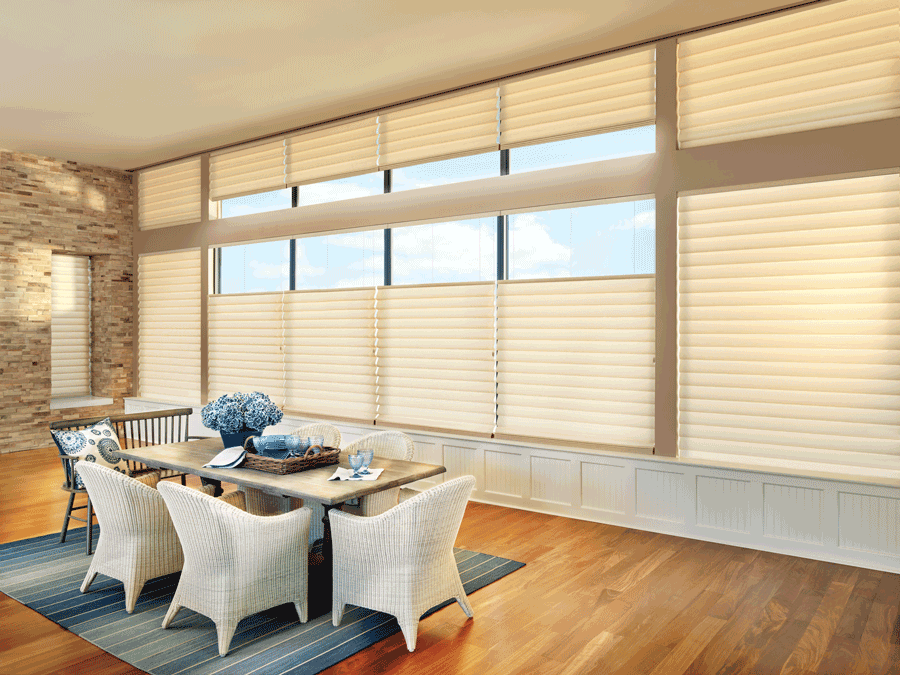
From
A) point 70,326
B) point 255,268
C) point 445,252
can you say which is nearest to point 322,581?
point 445,252

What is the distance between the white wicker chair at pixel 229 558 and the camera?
297 cm

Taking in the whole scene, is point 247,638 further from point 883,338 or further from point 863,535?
point 883,338

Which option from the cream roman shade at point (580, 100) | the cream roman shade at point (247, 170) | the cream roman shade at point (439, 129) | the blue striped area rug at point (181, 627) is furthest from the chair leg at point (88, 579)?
the cream roman shade at point (247, 170)

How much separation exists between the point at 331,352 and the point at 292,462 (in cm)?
299

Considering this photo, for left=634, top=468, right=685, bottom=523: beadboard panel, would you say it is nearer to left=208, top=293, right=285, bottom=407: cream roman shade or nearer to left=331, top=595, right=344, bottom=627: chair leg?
left=331, top=595, right=344, bottom=627: chair leg

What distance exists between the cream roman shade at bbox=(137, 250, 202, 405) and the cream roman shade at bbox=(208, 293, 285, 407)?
360 mm

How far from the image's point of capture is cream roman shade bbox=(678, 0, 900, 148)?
4027 millimetres

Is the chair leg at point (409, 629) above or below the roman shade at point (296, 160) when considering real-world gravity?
below

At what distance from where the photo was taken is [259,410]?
4008 millimetres

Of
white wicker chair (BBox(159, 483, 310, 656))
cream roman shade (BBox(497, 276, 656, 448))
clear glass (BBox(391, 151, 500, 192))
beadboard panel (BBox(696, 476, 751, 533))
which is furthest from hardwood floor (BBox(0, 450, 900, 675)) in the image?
clear glass (BBox(391, 151, 500, 192))

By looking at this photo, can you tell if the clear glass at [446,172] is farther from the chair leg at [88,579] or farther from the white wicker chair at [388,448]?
the chair leg at [88,579]

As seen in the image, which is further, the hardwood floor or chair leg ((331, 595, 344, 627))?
chair leg ((331, 595, 344, 627))

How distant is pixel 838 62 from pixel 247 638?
15.5ft

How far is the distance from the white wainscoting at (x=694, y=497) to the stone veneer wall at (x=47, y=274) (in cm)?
489
